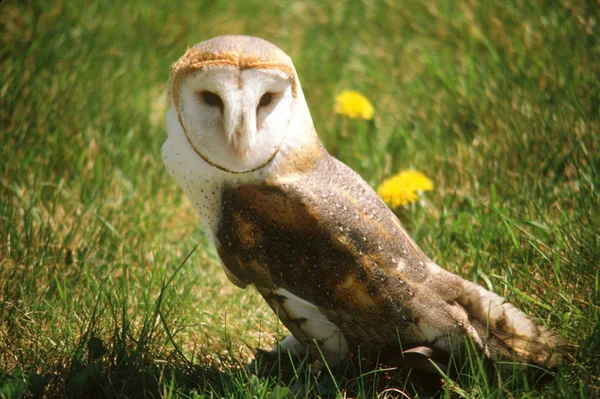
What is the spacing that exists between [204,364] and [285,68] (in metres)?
1.16

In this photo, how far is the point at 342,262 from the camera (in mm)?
2045

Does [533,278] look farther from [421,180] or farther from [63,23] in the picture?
[63,23]

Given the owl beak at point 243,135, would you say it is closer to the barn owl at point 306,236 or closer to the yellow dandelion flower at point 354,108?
the barn owl at point 306,236

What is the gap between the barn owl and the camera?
76.2 inches

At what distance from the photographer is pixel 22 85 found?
11.7ft

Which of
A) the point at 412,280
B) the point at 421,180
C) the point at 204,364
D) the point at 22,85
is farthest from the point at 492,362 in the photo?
the point at 22,85

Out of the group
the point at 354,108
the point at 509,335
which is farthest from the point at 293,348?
the point at 354,108

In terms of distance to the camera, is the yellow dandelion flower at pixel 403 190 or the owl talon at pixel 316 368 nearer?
the owl talon at pixel 316 368

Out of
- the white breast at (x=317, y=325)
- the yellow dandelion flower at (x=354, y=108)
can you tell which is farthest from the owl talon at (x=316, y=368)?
the yellow dandelion flower at (x=354, y=108)

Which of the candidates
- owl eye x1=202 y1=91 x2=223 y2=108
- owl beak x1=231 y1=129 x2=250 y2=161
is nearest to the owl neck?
owl beak x1=231 y1=129 x2=250 y2=161

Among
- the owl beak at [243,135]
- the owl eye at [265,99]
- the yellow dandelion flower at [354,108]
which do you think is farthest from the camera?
the yellow dandelion flower at [354,108]

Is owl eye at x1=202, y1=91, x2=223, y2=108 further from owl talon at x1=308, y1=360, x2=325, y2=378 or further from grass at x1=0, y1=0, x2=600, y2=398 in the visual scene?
owl talon at x1=308, y1=360, x2=325, y2=378

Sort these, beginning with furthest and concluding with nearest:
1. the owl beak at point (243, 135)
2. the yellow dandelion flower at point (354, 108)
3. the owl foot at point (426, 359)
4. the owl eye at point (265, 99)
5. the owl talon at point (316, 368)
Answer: the yellow dandelion flower at point (354, 108) < the owl talon at point (316, 368) < the owl foot at point (426, 359) < the owl eye at point (265, 99) < the owl beak at point (243, 135)

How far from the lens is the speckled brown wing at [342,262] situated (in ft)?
6.63
